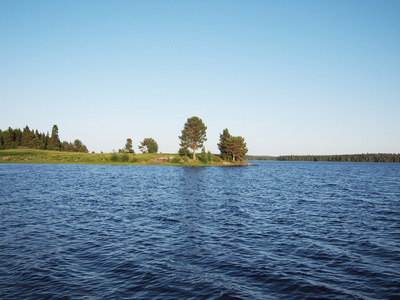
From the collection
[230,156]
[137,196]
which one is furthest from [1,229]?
[230,156]

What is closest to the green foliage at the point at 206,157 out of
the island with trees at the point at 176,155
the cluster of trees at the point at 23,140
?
the island with trees at the point at 176,155

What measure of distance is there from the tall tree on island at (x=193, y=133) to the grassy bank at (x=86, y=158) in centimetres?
1007

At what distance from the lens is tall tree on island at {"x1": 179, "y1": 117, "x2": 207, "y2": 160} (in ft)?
500

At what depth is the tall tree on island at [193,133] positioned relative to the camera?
15238 centimetres

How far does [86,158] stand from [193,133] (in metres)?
59.7

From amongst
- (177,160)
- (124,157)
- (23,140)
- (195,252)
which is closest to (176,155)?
(177,160)

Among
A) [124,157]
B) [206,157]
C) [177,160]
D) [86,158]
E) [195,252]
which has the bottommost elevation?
[195,252]

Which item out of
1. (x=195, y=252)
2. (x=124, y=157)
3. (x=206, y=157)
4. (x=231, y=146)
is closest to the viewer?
(x=195, y=252)

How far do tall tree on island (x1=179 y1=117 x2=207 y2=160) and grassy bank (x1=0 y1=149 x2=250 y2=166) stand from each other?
1007 cm

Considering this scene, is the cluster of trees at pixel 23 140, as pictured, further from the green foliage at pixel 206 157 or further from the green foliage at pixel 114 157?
the green foliage at pixel 206 157

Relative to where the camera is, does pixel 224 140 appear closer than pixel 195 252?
No

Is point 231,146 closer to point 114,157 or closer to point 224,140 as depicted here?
point 224,140

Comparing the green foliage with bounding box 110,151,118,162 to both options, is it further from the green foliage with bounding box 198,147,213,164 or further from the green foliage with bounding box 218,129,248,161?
the green foliage with bounding box 218,129,248,161

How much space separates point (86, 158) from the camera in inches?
5881
